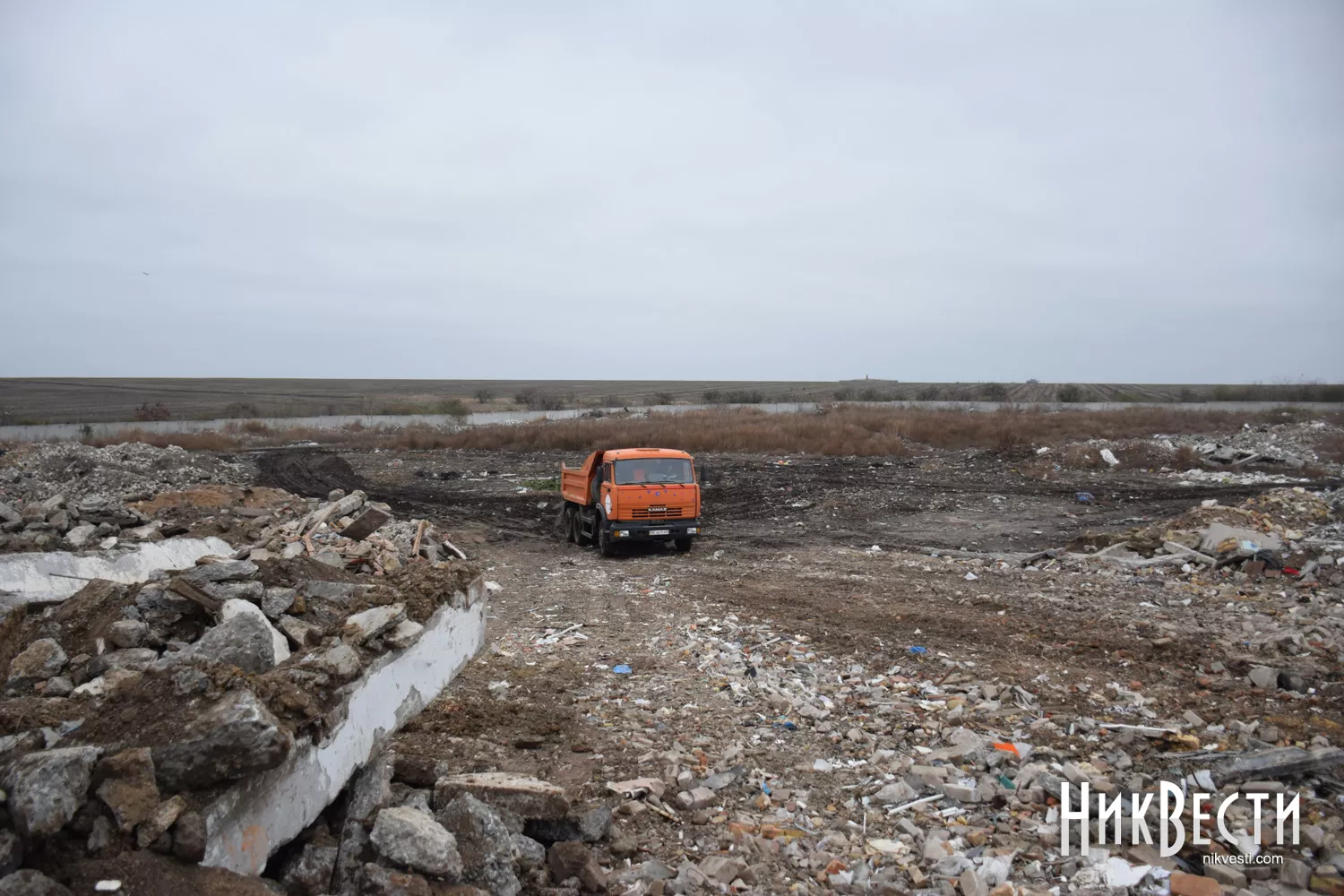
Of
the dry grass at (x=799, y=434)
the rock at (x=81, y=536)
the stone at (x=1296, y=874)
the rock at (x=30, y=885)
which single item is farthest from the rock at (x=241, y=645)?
the dry grass at (x=799, y=434)

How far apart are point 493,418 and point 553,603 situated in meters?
46.3

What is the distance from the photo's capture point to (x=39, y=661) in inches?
190

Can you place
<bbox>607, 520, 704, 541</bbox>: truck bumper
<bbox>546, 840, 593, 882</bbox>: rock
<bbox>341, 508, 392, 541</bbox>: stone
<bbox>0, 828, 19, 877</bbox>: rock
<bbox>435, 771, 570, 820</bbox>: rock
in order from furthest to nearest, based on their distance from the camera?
1. <bbox>607, 520, 704, 541</bbox>: truck bumper
2. <bbox>341, 508, 392, 541</bbox>: stone
3. <bbox>435, 771, 570, 820</bbox>: rock
4. <bbox>546, 840, 593, 882</bbox>: rock
5. <bbox>0, 828, 19, 877</bbox>: rock

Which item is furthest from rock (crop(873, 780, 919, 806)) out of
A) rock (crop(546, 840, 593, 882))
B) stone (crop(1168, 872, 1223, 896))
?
rock (crop(546, 840, 593, 882))

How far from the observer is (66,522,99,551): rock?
9.73 meters

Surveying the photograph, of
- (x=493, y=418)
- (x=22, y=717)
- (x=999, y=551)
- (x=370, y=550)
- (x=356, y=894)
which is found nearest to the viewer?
(x=356, y=894)

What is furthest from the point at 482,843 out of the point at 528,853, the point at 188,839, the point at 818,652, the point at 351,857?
the point at 818,652

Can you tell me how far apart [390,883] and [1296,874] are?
170 inches

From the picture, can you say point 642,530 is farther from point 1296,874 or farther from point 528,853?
point 1296,874

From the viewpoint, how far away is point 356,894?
3535mm

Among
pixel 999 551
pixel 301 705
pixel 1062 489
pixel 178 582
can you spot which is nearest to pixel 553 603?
pixel 178 582

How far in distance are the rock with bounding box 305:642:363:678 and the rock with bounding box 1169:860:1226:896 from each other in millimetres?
4569

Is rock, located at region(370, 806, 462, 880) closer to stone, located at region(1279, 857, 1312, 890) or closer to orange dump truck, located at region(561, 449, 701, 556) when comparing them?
stone, located at region(1279, 857, 1312, 890)

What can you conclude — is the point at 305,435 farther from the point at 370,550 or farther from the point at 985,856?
the point at 985,856
